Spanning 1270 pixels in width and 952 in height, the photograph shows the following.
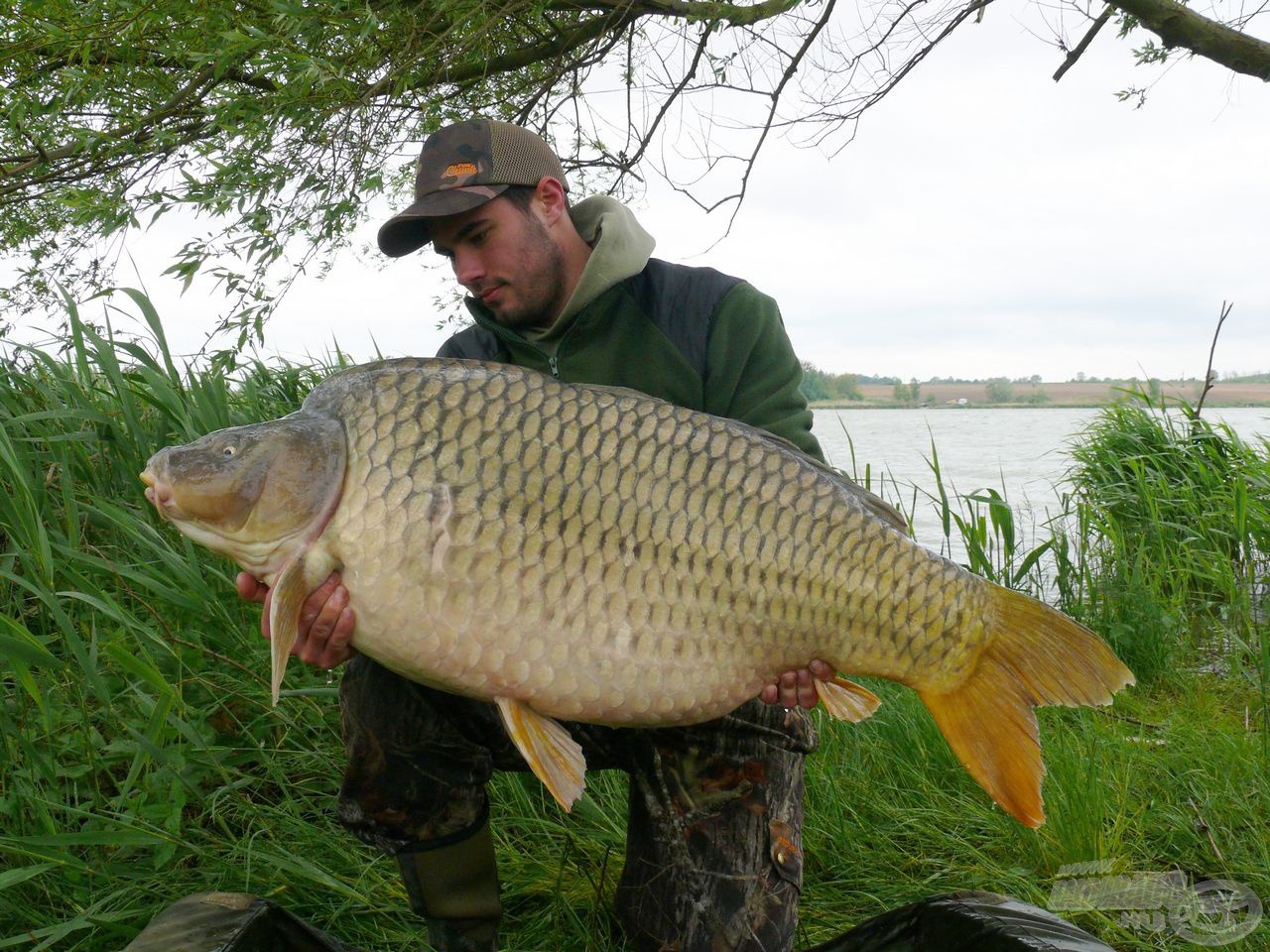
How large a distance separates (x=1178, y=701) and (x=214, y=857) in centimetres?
206

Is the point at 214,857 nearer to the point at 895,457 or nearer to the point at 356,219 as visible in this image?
the point at 356,219

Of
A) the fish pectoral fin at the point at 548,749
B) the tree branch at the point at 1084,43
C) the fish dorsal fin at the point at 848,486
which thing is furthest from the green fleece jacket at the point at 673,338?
the tree branch at the point at 1084,43

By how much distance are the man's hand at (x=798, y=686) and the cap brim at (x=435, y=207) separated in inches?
35.5

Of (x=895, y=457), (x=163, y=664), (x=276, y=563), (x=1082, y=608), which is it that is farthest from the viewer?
(x=895, y=457)

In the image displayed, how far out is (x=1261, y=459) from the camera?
3.80 metres

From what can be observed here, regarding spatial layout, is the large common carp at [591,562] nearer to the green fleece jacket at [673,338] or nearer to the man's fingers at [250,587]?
the man's fingers at [250,587]

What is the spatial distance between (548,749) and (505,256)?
87 centimetres

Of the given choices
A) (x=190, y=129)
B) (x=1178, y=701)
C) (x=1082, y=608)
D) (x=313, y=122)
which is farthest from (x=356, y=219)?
(x=1178, y=701)

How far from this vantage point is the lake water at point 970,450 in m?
5.38

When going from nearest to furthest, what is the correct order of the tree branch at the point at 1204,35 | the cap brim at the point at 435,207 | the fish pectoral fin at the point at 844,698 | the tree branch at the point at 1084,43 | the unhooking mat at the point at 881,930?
the unhooking mat at the point at 881,930 → the fish pectoral fin at the point at 844,698 → the cap brim at the point at 435,207 → the tree branch at the point at 1204,35 → the tree branch at the point at 1084,43

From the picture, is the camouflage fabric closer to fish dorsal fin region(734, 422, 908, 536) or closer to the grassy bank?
the grassy bank

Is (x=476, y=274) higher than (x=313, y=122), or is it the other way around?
(x=313, y=122)

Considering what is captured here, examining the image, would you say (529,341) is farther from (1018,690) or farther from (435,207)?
(1018,690)

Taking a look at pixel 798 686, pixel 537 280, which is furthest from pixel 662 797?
pixel 537 280
